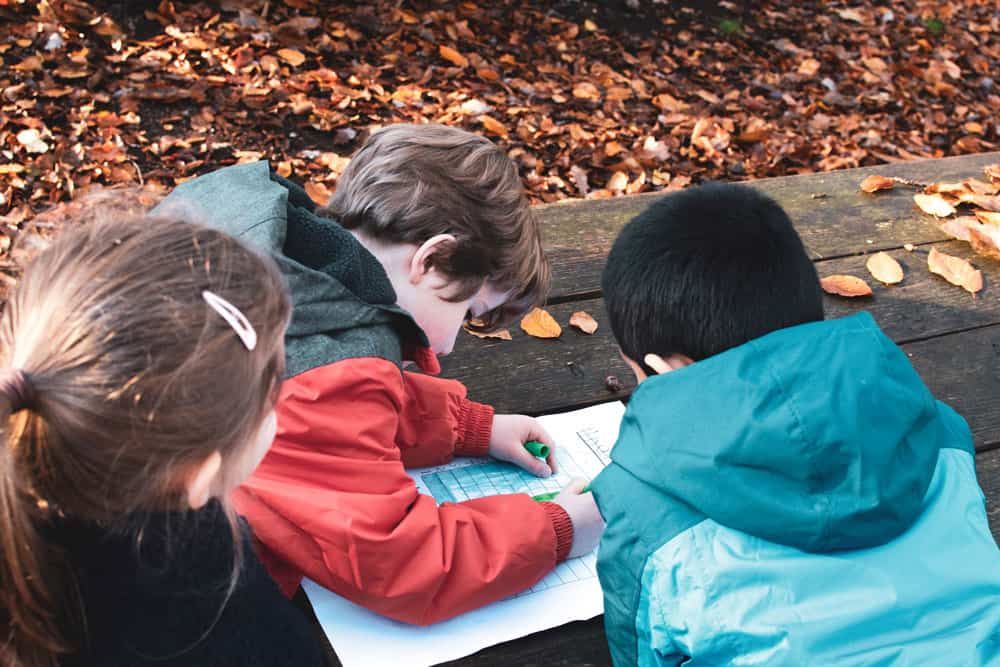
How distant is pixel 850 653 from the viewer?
1177mm

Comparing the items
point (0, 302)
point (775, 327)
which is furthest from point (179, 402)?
point (0, 302)

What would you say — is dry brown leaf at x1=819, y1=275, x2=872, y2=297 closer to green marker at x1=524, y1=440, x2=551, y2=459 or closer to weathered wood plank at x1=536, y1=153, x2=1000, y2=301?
weathered wood plank at x1=536, y1=153, x2=1000, y2=301

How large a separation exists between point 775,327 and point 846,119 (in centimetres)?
381

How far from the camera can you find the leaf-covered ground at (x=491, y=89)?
3.24m

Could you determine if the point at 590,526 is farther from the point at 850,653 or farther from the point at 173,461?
the point at 173,461

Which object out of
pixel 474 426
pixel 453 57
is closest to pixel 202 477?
pixel 474 426

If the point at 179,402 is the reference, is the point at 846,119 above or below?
below

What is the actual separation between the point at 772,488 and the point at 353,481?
0.62 meters

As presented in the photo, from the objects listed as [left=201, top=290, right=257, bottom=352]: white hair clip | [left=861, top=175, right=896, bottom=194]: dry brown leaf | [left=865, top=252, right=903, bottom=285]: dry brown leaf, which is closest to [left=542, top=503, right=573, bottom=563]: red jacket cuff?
[left=201, top=290, right=257, bottom=352]: white hair clip

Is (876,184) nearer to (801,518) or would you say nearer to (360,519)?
(801,518)

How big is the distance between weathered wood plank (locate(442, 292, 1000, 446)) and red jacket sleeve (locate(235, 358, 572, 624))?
1.64 feet

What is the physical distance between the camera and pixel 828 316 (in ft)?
7.27

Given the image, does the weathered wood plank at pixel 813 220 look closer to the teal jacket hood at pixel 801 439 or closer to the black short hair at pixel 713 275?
the black short hair at pixel 713 275

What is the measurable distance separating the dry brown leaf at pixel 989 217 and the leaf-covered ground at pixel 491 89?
1.37 m
